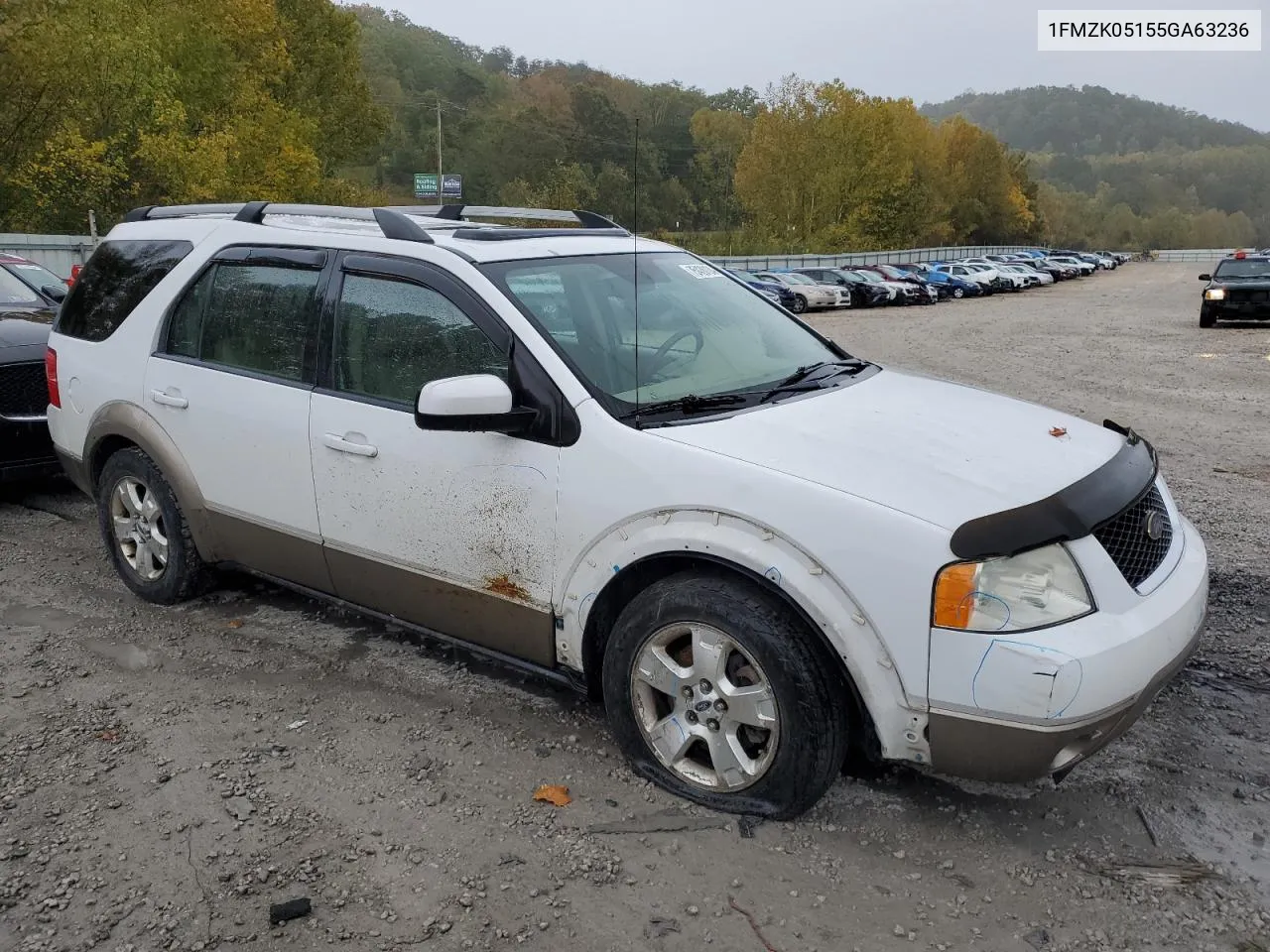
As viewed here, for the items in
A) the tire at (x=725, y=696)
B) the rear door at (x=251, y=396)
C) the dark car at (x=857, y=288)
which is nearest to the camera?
the tire at (x=725, y=696)

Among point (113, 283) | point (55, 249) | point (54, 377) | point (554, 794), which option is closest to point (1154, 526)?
point (554, 794)

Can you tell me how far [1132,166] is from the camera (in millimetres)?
167250

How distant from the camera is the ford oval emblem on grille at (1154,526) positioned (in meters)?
3.13

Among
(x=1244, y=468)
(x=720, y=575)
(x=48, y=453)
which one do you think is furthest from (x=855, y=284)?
(x=720, y=575)

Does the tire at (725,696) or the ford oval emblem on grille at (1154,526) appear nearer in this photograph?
the tire at (725,696)

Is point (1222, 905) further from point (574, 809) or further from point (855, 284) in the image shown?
point (855, 284)

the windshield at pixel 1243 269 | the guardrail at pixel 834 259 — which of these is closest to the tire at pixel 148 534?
the windshield at pixel 1243 269

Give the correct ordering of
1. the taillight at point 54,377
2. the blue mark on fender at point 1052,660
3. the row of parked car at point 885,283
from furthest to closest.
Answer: the row of parked car at point 885,283 < the taillight at point 54,377 < the blue mark on fender at point 1052,660

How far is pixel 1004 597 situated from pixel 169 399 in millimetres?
3593

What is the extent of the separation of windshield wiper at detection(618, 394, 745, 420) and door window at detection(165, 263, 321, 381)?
4.82 ft

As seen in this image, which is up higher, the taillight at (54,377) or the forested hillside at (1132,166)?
the forested hillside at (1132,166)

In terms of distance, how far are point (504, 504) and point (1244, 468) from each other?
6.59m

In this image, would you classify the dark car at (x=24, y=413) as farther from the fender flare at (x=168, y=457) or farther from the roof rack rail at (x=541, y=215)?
the roof rack rail at (x=541, y=215)

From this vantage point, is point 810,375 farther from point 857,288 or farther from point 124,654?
point 857,288
